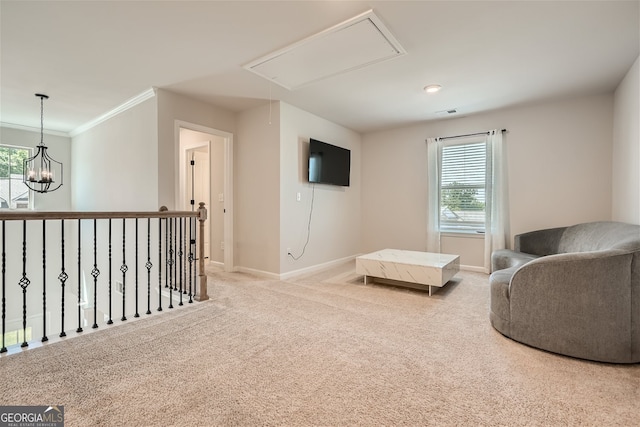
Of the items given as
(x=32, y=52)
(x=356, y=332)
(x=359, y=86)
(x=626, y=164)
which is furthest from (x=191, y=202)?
(x=626, y=164)

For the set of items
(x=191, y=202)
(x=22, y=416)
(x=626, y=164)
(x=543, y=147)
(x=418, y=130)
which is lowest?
(x=22, y=416)

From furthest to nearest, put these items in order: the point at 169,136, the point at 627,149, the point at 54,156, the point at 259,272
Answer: the point at 54,156
the point at 259,272
the point at 169,136
the point at 627,149

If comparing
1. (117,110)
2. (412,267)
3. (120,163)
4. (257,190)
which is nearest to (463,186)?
(412,267)

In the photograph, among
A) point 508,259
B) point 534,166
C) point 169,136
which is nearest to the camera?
point 508,259


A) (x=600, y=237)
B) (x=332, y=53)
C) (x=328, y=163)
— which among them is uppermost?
(x=332, y=53)

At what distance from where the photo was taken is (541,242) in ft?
11.8

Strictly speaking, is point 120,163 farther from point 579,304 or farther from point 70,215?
point 579,304

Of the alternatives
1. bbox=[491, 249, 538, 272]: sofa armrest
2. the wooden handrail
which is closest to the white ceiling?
the wooden handrail

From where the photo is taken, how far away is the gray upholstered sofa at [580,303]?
1822 millimetres

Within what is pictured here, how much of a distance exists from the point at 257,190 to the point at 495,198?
3529mm

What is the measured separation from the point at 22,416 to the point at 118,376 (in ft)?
1.31

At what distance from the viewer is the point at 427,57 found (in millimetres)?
2793

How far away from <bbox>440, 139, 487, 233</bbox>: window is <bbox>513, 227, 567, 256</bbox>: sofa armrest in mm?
813

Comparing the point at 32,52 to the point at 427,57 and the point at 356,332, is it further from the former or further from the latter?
the point at 356,332
